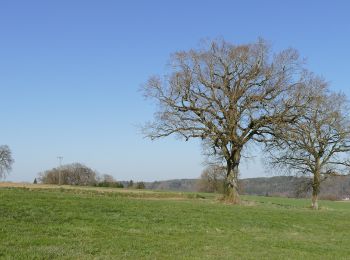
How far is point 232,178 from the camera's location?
39562mm

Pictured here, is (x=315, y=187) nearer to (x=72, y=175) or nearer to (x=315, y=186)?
(x=315, y=186)

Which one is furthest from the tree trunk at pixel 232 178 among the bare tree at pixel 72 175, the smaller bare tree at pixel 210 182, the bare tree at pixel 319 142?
the bare tree at pixel 72 175

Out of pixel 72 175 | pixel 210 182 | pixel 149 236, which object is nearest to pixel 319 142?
pixel 149 236

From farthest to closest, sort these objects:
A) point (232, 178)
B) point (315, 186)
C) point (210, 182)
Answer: point (210, 182)
point (315, 186)
point (232, 178)

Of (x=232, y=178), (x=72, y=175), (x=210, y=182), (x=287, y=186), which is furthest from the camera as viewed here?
(x=72, y=175)

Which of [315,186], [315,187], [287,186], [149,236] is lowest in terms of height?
[149,236]

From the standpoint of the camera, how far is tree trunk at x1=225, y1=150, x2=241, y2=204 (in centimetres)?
3912

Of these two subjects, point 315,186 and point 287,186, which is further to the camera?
point 287,186

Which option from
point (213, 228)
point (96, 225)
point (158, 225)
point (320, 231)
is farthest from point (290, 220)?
point (96, 225)

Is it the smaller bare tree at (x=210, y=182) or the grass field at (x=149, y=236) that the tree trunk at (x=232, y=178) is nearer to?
the grass field at (x=149, y=236)

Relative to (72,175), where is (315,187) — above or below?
below

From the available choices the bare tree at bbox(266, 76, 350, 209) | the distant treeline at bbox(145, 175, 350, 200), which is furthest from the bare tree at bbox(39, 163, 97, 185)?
the bare tree at bbox(266, 76, 350, 209)

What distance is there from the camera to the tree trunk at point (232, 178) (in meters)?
39.1

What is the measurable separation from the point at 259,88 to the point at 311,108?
15.7 ft
